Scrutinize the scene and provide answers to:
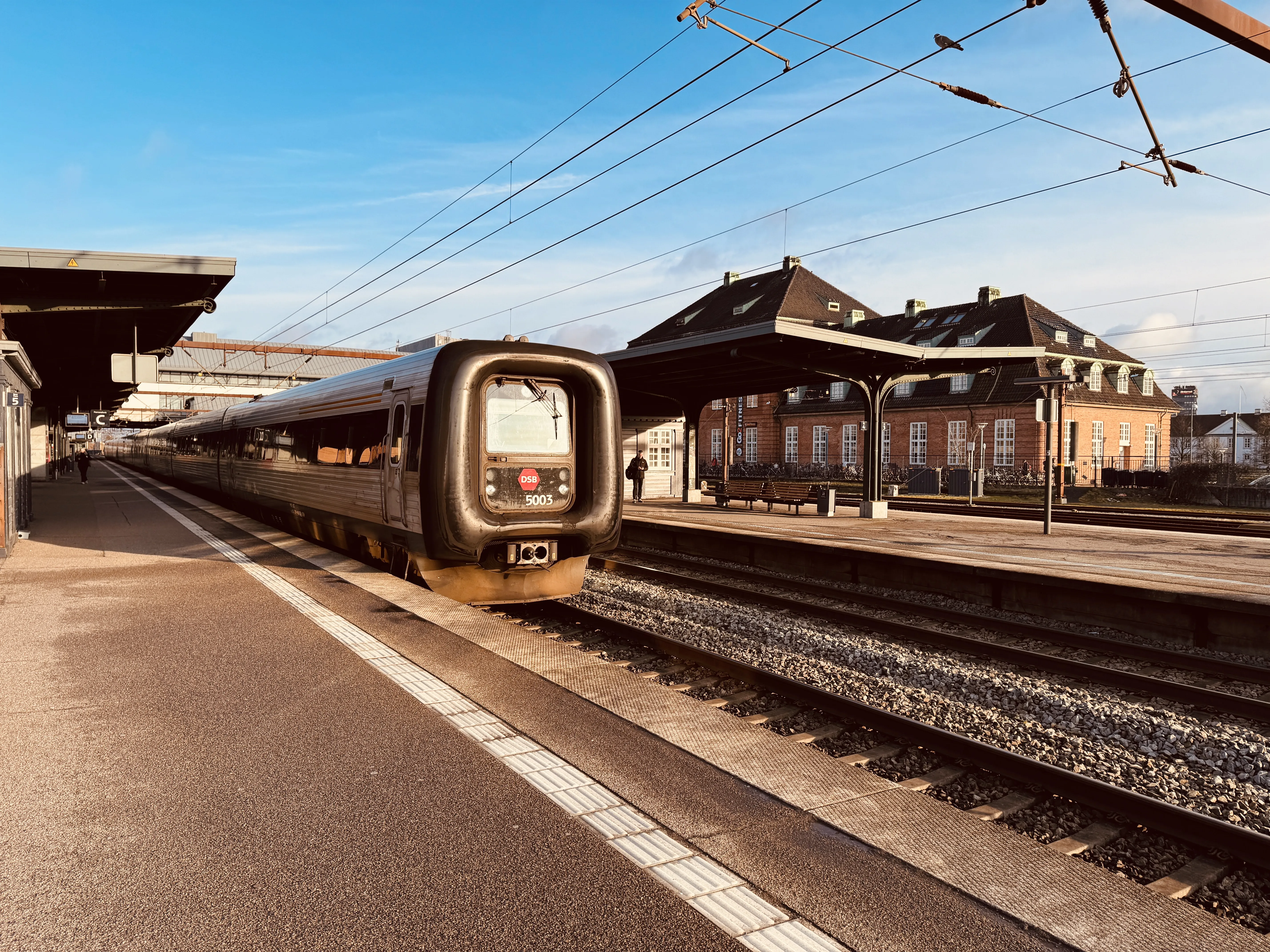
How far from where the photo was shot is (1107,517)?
20766mm

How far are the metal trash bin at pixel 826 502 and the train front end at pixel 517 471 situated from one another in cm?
1253

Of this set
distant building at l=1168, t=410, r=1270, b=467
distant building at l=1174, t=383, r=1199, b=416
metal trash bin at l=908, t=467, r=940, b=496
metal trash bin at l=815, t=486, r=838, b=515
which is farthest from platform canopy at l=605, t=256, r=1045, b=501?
distant building at l=1174, t=383, r=1199, b=416

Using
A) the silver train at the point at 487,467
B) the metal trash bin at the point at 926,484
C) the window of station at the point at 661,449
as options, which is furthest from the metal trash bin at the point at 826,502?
the metal trash bin at the point at 926,484

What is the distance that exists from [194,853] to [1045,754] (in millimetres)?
4884

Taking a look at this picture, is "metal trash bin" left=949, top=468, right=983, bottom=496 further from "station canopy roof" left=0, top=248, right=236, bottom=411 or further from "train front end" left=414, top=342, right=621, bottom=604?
"station canopy roof" left=0, top=248, right=236, bottom=411

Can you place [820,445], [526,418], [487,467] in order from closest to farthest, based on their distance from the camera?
1. [487,467]
2. [526,418]
3. [820,445]

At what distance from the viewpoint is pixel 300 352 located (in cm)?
3597

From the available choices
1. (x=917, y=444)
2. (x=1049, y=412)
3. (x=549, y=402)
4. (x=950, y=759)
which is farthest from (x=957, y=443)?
(x=950, y=759)

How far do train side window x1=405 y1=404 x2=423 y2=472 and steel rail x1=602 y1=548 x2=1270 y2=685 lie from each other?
18.5 feet

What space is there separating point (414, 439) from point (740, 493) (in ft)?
50.9

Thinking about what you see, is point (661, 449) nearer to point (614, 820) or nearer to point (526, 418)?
point (526, 418)

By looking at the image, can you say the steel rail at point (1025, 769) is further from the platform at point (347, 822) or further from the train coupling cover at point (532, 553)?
the train coupling cover at point (532, 553)

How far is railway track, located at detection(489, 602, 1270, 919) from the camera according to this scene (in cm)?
391

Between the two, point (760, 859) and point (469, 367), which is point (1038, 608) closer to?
point (469, 367)
